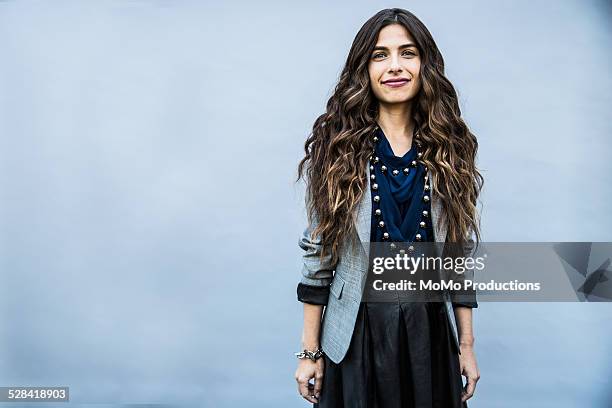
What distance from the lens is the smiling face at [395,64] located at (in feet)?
8.13

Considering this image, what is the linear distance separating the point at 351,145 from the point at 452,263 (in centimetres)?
49

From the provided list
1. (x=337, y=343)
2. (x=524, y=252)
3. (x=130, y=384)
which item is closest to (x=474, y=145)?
(x=337, y=343)

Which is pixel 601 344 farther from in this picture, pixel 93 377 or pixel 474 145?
pixel 93 377

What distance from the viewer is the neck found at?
2.56 metres

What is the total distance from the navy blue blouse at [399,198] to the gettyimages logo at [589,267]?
4.99 feet

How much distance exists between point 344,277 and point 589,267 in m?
1.72

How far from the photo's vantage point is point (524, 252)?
12.6 feet

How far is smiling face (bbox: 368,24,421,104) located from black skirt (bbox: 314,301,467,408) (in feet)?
2.14

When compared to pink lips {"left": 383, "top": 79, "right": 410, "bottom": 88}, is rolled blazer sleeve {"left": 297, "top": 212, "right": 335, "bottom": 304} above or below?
below

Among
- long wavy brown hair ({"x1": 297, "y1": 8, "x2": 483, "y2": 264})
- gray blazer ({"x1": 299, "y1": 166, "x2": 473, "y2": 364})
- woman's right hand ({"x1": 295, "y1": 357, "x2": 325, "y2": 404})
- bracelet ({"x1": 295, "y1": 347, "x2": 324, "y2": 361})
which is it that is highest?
long wavy brown hair ({"x1": 297, "y1": 8, "x2": 483, "y2": 264})

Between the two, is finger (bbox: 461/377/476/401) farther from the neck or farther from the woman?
the neck

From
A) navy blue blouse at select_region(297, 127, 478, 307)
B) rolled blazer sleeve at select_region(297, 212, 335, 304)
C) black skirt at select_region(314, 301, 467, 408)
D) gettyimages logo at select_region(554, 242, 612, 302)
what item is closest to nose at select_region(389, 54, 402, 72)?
navy blue blouse at select_region(297, 127, 478, 307)

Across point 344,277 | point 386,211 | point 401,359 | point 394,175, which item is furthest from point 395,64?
point 401,359

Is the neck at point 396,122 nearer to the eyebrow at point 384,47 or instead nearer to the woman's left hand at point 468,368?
the eyebrow at point 384,47
